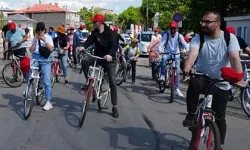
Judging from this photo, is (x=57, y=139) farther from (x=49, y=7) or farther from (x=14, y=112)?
(x=49, y=7)

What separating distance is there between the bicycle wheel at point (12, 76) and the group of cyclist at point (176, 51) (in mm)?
521

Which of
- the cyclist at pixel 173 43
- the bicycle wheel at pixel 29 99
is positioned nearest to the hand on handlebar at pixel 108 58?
the bicycle wheel at pixel 29 99

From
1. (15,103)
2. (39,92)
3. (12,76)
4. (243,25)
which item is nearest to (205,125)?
(39,92)

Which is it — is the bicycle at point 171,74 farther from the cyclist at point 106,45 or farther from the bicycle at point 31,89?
the bicycle at point 31,89

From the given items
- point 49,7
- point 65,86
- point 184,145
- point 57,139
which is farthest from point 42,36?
point 49,7

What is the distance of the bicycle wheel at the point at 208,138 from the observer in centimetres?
427

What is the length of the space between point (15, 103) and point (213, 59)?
546 centimetres

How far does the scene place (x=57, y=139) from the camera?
6.09 meters

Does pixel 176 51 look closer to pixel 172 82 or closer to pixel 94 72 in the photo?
pixel 172 82

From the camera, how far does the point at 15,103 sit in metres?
8.91

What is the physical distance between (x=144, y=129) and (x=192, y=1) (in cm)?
3217

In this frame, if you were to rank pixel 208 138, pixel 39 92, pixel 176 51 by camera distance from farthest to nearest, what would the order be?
pixel 176 51
pixel 39 92
pixel 208 138

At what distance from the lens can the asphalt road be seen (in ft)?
19.3

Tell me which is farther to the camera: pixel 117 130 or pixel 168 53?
pixel 168 53
